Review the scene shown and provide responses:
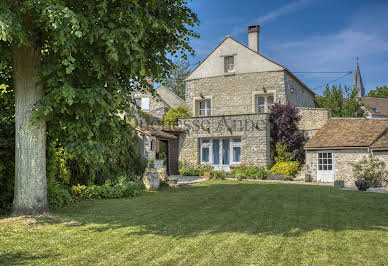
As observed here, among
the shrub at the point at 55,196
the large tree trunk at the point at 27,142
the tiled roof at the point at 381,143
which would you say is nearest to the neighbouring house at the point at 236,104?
the tiled roof at the point at 381,143

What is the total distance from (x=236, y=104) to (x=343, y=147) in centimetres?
828

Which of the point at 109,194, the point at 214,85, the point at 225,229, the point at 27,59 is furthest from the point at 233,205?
the point at 214,85

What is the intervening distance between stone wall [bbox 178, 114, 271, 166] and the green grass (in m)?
11.5

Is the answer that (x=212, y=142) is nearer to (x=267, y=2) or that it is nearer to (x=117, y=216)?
(x=267, y=2)

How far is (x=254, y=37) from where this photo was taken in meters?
23.9

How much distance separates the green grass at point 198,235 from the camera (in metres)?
4.32

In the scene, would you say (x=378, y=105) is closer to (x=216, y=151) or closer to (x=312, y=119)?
(x=312, y=119)

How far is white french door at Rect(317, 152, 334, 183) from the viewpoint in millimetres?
17922

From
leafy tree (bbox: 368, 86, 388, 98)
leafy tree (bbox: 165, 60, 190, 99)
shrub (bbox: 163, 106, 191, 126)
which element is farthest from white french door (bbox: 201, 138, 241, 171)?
leafy tree (bbox: 368, 86, 388, 98)

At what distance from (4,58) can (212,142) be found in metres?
15.6

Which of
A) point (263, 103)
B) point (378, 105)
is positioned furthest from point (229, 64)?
point (378, 105)

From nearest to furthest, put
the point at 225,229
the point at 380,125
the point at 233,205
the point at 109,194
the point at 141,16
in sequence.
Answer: the point at 225,229 < the point at 141,16 < the point at 233,205 < the point at 109,194 < the point at 380,125

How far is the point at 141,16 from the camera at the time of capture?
6.48 metres

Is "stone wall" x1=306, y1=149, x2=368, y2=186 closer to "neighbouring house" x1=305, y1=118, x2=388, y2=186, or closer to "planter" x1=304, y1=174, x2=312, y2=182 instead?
"neighbouring house" x1=305, y1=118, x2=388, y2=186
